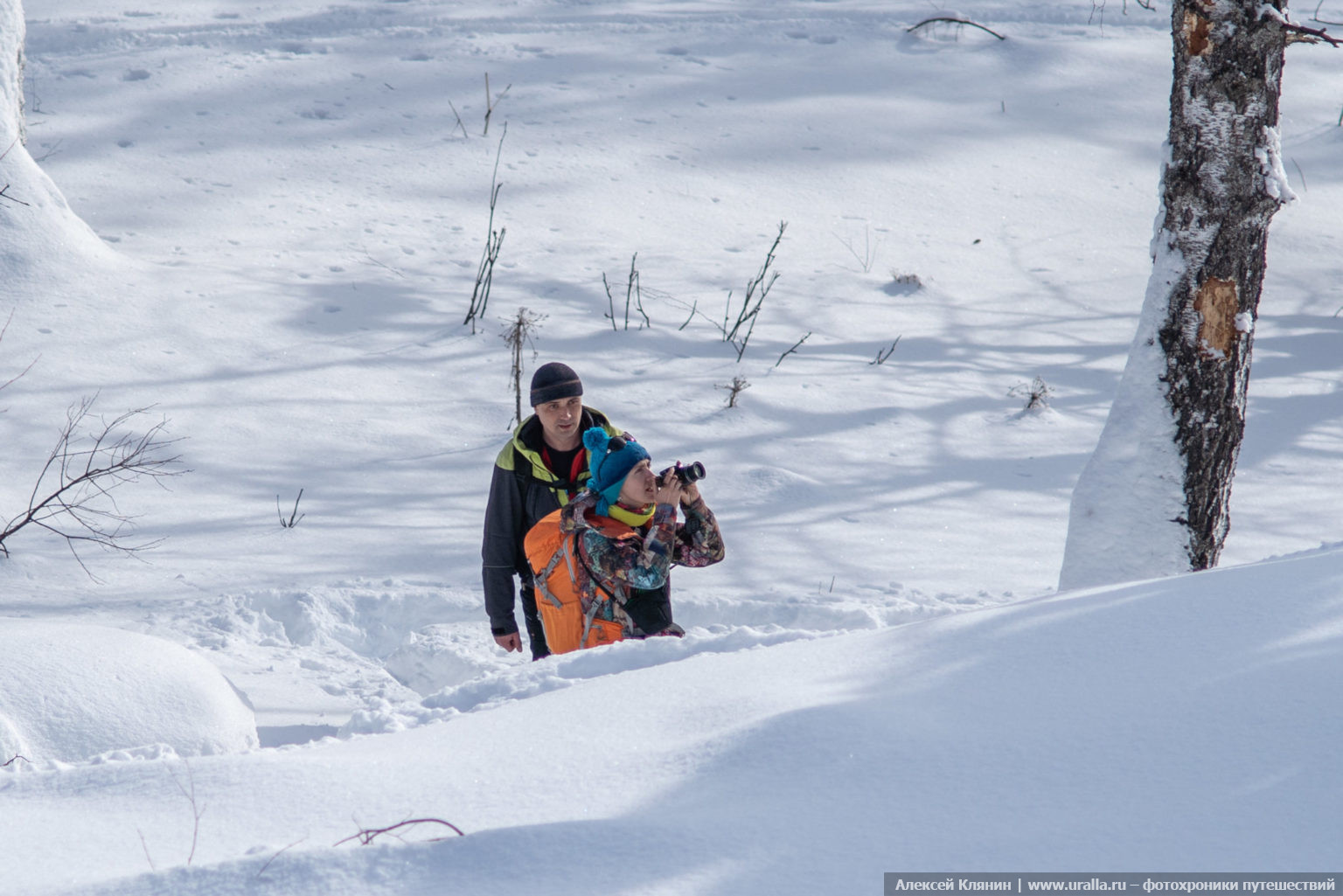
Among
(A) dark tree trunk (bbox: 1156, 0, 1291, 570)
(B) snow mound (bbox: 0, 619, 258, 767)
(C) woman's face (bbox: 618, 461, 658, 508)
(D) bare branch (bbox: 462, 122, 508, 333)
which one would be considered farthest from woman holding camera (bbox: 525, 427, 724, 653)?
(D) bare branch (bbox: 462, 122, 508, 333)

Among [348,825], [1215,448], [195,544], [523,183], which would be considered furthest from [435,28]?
[348,825]

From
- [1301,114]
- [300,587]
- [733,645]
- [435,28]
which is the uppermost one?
[435,28]

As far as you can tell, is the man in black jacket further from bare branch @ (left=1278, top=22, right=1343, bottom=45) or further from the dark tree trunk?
bare branch @ (left=1278, top=22, right=1343, bottom=45)

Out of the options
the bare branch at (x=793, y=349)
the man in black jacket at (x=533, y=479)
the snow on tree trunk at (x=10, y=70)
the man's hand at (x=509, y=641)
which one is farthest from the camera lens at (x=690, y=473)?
the snow on tree trunk at (x=10, y=70)

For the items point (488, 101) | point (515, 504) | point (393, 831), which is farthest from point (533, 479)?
point (488, 101)

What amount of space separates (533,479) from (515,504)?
0.43 ft

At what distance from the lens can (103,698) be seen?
3180 millimetres

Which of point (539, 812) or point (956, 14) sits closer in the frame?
point (539, 812)

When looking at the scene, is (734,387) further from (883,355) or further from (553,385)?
(553,385)

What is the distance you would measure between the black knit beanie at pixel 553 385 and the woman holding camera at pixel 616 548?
0.34 m

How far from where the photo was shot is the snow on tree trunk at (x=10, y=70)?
7098 mm

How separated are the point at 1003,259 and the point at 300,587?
667 cm

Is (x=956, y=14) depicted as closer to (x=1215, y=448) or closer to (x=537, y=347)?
(x=537, y=347)

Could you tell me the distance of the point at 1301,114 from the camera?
1170 cm
